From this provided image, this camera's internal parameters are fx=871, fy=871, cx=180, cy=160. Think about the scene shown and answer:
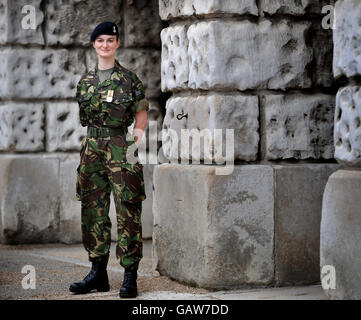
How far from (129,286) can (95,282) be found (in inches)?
12.1

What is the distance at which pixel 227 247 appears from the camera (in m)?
5.73

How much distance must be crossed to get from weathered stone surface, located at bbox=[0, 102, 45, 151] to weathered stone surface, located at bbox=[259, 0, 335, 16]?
322 cm

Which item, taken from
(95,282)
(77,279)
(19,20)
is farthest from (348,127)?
(19,20)

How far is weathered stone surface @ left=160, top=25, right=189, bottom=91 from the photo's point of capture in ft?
19.9

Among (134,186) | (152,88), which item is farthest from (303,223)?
(152,88)

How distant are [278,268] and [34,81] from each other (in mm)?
3578

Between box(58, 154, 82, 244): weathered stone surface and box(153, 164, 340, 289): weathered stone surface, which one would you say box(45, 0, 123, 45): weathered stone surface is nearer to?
box(58, 154, 82, 244): weathered stone surface

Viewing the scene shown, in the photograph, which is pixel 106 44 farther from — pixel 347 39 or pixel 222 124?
pixel 347 39

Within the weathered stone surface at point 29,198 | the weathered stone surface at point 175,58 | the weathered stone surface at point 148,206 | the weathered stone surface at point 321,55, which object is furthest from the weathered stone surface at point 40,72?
the weathered stone surface at point 321,55

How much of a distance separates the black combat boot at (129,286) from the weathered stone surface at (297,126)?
3.93 feet

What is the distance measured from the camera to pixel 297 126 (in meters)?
5.94

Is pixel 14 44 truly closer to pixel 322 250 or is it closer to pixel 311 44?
pixel 311 44

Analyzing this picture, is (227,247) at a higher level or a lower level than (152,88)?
lower

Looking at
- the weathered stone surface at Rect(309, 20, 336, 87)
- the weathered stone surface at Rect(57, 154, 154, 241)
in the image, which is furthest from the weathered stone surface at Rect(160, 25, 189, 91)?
the weathered stone surface at Rect(57, 154, 154, 241)
